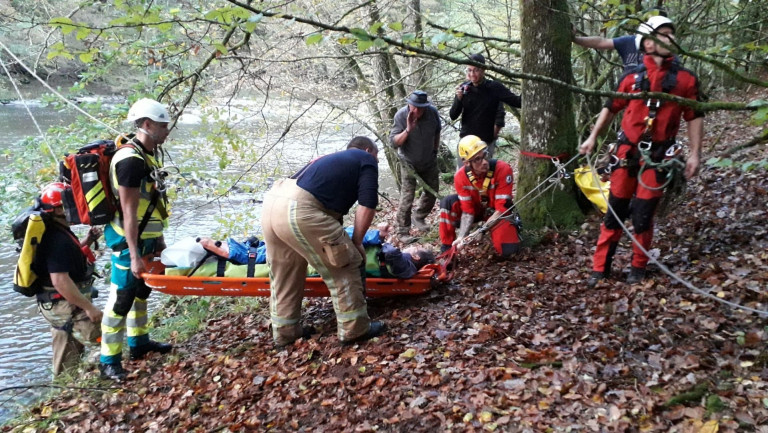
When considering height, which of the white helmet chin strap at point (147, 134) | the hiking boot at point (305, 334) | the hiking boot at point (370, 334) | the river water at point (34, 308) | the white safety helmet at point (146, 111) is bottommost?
the river water at point (34, 308)

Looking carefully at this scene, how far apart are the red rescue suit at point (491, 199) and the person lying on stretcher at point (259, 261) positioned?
1.00m

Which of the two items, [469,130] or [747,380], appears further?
[469,130]

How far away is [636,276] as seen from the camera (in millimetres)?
4625

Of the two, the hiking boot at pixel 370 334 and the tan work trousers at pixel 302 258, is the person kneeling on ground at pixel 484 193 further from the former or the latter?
the tan work trousers at pixel 302 258

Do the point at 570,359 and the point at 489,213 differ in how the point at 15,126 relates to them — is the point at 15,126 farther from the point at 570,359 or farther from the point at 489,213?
the point at 570,359

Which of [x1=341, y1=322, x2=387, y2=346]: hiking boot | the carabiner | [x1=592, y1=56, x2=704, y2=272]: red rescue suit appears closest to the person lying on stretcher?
[x1=341, y1=322, x2=387, y2=346]: hiking boot

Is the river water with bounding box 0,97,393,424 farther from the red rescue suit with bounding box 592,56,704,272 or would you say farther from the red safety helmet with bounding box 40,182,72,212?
the red rescue suit with bounding box 592,56,704,272

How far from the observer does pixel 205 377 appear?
4770 mm

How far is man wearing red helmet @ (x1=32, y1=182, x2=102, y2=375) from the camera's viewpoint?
16.6 feet

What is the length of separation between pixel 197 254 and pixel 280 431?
8.00ft

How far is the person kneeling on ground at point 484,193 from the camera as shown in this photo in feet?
18.6

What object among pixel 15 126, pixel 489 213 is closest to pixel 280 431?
pixel 489 213

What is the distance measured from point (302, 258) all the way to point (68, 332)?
127 inches

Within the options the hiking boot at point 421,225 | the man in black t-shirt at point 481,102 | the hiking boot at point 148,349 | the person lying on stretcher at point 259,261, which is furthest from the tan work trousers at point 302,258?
the hiking boot at point 421,225
